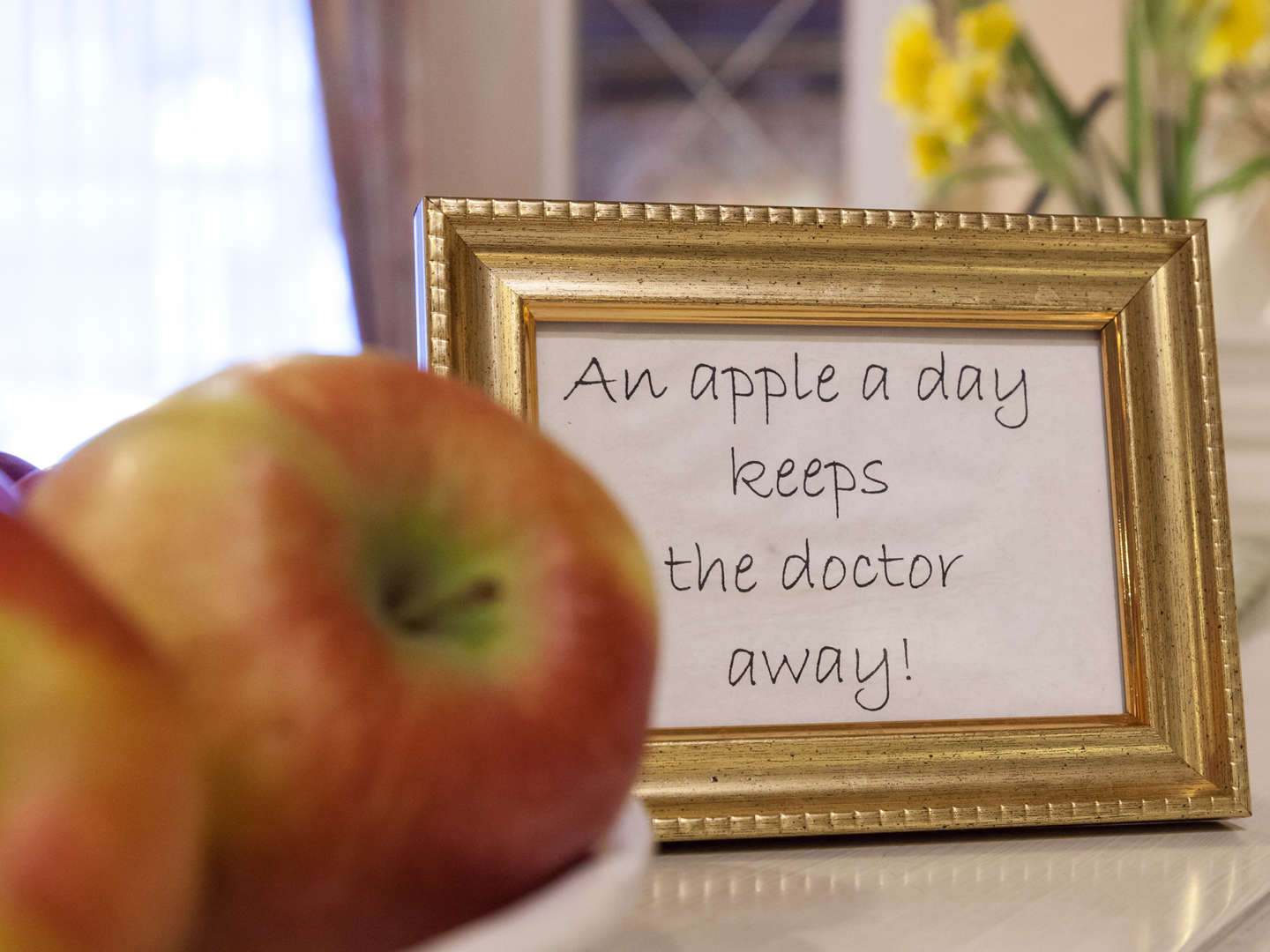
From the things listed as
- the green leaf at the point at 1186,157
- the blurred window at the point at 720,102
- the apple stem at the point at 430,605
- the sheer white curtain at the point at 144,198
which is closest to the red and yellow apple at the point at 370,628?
the apple stem at the point at 430,605

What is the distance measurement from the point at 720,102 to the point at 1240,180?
183 centimetres

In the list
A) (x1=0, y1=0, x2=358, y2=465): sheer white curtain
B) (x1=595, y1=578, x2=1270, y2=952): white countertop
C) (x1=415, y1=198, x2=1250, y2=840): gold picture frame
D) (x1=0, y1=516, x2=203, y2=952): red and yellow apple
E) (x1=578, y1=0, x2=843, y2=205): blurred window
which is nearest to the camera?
(x1=0, y1=516, x2=203, y2=952): red and yellow apple

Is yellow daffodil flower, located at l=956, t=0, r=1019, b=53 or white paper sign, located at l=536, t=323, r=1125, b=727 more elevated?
yellow daffodil flower, located at l=956, t=0, r=1019, b=53

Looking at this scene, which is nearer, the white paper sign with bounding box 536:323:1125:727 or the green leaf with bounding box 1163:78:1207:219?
the white paper sign with bounding box 536:323:1125:727

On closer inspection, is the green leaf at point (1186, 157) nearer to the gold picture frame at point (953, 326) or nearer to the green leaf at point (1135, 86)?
the green leaf at point (1135, 86)

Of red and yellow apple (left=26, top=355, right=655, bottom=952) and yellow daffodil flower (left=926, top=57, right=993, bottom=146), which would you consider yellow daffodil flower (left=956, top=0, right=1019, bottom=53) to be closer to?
yellow daffodil flower (left=926, top=57, right=993, bottom=146)

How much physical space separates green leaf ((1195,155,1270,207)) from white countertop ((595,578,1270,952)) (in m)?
0.71

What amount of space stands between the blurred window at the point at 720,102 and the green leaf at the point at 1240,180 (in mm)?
1698

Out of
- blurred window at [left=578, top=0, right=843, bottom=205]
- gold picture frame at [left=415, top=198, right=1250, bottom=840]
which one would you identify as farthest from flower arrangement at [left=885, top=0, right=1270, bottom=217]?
blurred window at [left=578, top=0, right=843, bottom=205]

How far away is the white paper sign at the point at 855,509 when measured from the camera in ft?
1.53

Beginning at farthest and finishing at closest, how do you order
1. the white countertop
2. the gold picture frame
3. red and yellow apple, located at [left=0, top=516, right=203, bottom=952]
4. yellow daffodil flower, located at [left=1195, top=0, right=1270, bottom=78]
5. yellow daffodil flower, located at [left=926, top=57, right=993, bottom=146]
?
yellow daffodil flower, located at [left=926, top=57, right=993, bottom=146], yellow daffodil flower, located at [left=1195, top=0, right=1270, bottom=78], the gold picture frame, the white countertop, red and yellow apple, located at [left=0, top=516, right=203, bottom=952]

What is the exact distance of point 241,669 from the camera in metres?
0.19

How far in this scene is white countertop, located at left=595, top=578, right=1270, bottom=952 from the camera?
12.9 inches

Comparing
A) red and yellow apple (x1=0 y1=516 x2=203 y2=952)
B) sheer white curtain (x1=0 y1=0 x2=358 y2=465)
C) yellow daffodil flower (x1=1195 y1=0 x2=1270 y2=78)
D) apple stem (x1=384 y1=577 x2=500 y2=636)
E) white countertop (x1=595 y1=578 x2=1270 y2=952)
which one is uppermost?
sheer white curtain (x1=0 y1=0 x2=358 y2=465)
